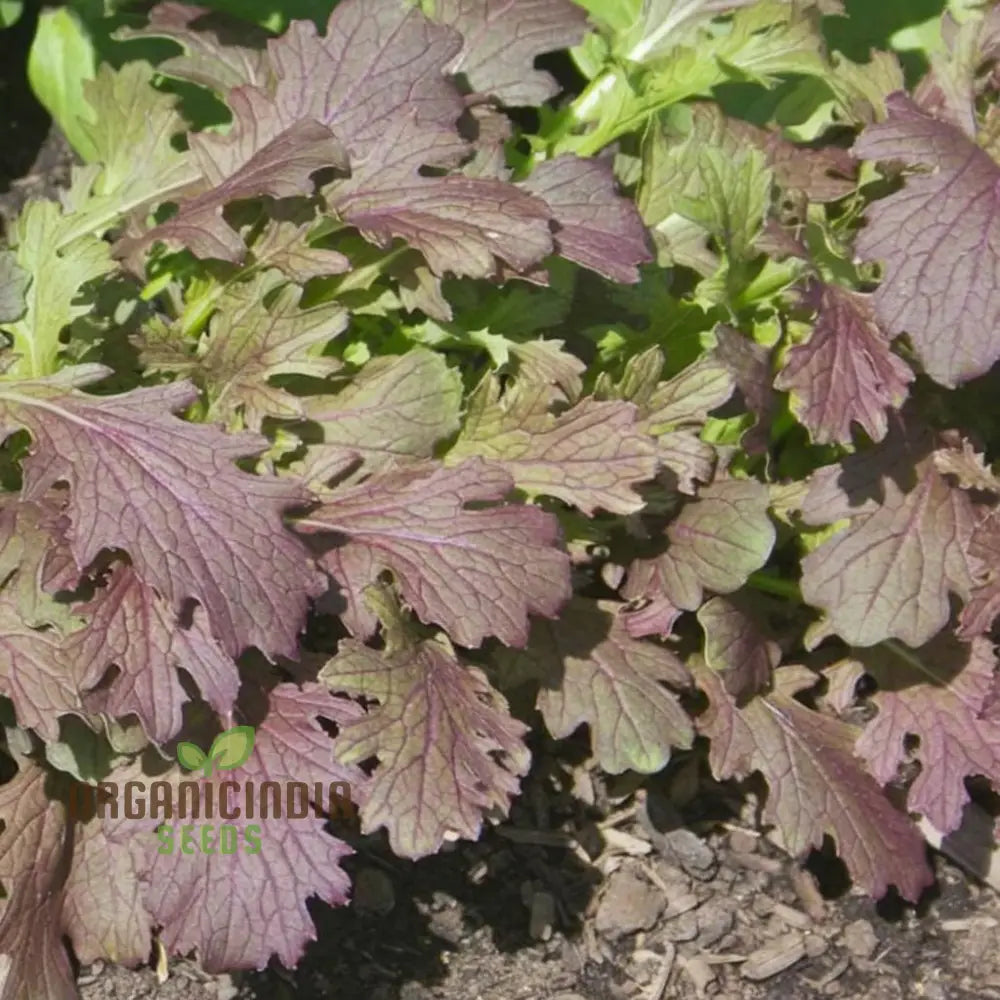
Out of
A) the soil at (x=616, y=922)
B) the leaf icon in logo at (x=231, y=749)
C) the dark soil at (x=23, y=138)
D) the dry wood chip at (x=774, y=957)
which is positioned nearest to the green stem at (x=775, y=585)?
the soil at (x=616, y=922)

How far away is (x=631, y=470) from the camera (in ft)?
6.27

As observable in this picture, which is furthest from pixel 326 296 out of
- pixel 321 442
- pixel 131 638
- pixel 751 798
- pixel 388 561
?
pixel 751 798

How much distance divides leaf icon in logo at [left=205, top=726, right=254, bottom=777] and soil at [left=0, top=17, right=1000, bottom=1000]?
0.39 metres

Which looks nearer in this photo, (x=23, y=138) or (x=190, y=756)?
(x=190, y=756)

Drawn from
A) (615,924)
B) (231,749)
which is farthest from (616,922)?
(231,749)

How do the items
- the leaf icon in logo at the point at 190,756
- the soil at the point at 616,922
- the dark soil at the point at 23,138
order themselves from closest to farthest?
the leaf icon in logo at the point at 190,756 → the soil at the point at 616,922 → the dark soil at the point at 23,138

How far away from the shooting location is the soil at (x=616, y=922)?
7.00 feet

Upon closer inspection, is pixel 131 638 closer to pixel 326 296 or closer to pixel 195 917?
pixel 195 917

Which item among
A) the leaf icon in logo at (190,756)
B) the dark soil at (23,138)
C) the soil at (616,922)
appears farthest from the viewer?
the dark soil at (23,138)

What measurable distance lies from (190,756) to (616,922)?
27.5 inches

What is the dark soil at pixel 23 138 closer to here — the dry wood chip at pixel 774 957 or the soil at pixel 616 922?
the soil at pixel 616 922

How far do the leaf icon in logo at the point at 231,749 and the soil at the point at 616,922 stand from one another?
39 centimetres

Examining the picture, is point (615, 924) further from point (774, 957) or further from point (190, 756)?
point (190, 756)

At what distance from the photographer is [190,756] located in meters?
1.88
